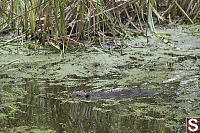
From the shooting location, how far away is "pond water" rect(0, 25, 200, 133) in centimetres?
164

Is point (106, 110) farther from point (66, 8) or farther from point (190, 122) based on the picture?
point (66, 8)

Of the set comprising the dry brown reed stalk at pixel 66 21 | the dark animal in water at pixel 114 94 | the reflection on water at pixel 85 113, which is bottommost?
the reflection on water at pixel 85 113

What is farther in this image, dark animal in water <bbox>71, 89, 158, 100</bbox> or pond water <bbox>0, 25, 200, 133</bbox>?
dark animal in water <bbox>71, 89, 158, 100</bbox>

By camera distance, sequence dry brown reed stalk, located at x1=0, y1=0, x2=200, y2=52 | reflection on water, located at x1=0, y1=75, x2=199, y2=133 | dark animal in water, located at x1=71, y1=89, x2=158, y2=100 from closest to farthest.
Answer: reflection on water, located at x1=0, y1=75, x2=199, y2=133, dark animal in water, located at x1=71, y1=89, x2=158, y2=100, dry brown reed stalk, located at x1=0, y1=0, x2=200, y2=52

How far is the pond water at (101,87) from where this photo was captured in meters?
1.64

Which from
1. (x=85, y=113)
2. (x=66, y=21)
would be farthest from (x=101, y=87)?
(x=66, y=21)

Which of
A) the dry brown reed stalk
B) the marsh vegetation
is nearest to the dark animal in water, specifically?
the marsh vegetation

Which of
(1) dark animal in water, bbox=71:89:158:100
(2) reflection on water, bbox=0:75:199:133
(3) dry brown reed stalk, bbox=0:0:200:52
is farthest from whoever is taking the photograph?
(3) dry brown reed stalk, bbox=0:0:200:52

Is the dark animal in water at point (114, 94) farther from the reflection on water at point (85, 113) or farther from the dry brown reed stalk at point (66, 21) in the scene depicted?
the dry brown reed stalk at point (66, 21)

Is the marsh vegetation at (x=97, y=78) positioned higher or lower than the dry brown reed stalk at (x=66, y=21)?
lower

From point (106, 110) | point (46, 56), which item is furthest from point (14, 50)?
point (106, 110)

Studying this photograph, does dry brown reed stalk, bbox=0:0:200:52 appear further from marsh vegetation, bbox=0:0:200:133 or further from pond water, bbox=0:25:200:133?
pond water, bbox=0:25:200:133

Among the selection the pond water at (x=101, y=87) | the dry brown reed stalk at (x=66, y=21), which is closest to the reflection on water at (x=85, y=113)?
the pond water at (x=101, y=87)

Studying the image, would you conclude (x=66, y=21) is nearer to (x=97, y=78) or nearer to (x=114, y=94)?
(x=97, y=78)
